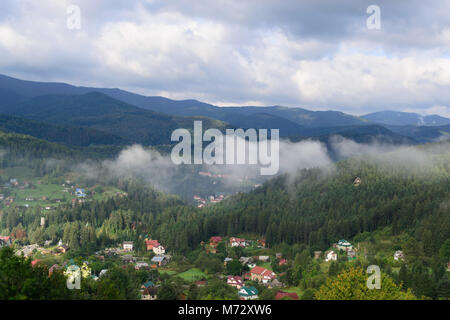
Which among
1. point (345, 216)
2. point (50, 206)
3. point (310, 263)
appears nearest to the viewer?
point (310, 263)

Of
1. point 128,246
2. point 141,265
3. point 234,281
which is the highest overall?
point 234,281

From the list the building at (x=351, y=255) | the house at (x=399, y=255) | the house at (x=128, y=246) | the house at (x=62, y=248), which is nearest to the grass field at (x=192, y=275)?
the house at (x=128, y=246)

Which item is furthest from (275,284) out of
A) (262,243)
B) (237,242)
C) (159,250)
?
(159,250)

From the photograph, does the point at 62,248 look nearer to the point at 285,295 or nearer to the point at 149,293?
the point at 149,293

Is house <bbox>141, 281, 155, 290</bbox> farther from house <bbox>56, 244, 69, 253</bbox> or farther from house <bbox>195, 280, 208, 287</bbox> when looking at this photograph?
house <bbox>56, 244, 69, 253</bbox>

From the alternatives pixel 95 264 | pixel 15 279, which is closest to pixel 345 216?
pixel 95 264
